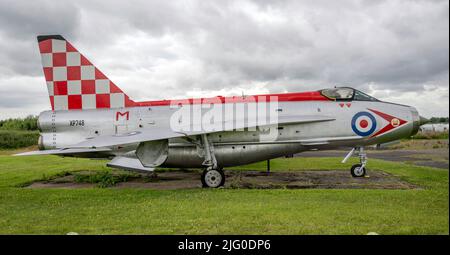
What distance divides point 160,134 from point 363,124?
555 cm

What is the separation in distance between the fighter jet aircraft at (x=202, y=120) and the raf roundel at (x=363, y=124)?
1.1 inches

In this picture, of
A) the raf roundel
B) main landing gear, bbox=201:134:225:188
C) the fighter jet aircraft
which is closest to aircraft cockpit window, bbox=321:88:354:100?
the fighter jet aircraft

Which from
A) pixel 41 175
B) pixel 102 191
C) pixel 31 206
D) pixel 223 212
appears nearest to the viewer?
pixel 223 212

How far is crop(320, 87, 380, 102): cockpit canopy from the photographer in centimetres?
944

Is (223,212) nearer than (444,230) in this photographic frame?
No

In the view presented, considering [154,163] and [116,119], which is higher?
[116,119]

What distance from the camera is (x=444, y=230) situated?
416 centimetres

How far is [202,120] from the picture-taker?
9359 mm

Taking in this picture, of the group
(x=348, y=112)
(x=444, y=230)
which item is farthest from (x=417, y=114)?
(x=444, y=230)

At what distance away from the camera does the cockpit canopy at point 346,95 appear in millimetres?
9441

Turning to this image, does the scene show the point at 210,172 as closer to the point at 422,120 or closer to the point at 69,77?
the point at 69,77

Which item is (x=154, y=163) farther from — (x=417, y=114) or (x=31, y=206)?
(x=417, y=114)
